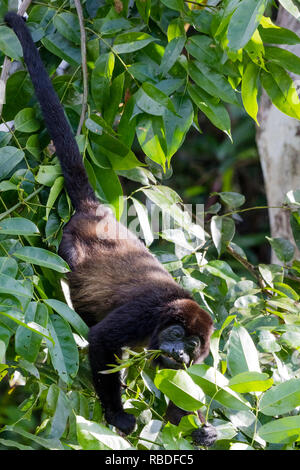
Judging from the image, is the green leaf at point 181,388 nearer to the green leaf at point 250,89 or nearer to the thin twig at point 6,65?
the green leaf at point 250,89

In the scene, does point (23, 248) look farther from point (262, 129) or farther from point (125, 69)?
point (262, 129)

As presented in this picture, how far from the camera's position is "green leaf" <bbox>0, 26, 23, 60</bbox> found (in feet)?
8.34

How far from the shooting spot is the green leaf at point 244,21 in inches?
79.4

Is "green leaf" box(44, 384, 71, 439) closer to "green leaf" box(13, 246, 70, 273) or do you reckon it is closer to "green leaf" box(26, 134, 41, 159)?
"green leaf" box(13, 246, 70, 273)

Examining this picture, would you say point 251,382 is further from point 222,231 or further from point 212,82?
point 222,231

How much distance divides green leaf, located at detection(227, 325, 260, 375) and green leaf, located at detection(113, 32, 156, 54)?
4.38ft

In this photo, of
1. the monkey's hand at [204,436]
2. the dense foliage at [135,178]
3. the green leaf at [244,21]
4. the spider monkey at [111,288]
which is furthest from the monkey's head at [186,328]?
the green leaf at [244,21]

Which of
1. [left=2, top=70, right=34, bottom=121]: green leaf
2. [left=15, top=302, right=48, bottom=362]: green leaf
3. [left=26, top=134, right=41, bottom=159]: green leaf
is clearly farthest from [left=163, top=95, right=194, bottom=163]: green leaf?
[left=15, top=302, right=48, bottom=362]: green leaf

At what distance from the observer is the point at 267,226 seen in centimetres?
828

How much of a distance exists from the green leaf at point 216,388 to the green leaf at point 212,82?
1227 millimetres

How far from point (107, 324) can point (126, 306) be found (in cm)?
17

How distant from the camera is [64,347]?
2.15 metres
